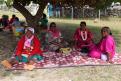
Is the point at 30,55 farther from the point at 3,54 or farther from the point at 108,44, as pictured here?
→ the point at 108,44

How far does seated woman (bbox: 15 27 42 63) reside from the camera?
944cm

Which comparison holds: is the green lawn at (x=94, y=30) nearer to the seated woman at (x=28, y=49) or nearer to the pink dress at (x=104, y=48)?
the pink dress at (x=104, y=48)

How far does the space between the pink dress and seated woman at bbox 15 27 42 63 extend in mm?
1642

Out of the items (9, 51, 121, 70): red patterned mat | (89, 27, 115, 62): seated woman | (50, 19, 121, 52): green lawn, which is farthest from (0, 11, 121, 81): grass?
(50, 19, 121, 52): green lawn

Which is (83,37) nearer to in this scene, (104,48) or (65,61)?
(104,48)

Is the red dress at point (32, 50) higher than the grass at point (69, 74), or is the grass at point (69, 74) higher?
the red dress at point (32, 50)

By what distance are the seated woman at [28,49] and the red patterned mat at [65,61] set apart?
22 centimetres

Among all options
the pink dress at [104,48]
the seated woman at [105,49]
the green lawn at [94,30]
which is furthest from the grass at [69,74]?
the green lawn at [94,30]

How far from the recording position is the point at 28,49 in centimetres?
958

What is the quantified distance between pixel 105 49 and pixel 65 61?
3.99ft

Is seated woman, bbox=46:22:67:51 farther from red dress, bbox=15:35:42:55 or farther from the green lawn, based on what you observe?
the green lawn

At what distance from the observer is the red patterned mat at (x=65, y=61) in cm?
922

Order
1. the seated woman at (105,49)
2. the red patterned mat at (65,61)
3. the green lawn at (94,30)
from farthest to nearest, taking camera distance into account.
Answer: the green lawn at (94,30)
the seated woman at (105,49)
the red patterned mat at (65,61)

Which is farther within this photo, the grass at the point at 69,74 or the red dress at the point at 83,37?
the red dress at the point at 83,37
